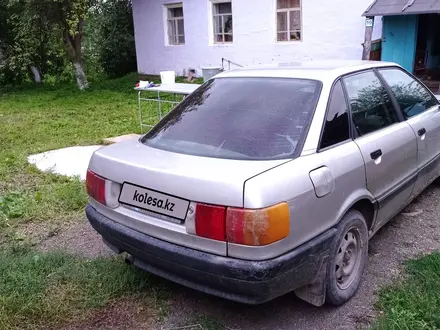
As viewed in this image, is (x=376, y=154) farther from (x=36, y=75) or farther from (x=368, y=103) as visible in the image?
(x=36, y=75)

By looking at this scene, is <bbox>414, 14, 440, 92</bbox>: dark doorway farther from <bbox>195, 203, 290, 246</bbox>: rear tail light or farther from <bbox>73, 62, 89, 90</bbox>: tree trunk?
<bbox>195, 203, 290, 246</bbox>: rear tail light

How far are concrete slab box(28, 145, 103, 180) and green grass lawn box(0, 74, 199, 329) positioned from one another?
0.62 feet

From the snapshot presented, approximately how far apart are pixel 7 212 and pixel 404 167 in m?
3.83

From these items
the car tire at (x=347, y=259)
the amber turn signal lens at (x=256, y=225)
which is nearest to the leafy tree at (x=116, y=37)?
the car tire at (x=347, y=259)

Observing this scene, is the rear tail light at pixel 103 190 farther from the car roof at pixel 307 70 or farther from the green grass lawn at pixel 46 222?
the car roof at pixel 307 70

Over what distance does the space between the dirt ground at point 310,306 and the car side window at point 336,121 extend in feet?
3.44

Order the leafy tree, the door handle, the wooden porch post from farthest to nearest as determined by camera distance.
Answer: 1. the leafy tree
2. the wooden porch post
3. the door handle

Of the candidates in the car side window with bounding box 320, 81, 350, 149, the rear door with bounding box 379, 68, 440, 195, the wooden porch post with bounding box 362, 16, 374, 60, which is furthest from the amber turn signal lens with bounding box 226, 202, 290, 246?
the wooden porch post with bounding box 362, 16, 374, 60

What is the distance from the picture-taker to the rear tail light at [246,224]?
221cm

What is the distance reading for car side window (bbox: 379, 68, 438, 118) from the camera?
3658 mm

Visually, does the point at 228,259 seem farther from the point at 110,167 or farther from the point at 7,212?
the point at 7,212

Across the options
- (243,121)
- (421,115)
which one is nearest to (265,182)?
(243,121)

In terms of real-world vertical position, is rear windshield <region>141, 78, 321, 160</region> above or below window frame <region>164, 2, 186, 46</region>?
below

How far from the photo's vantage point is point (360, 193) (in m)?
2.82
